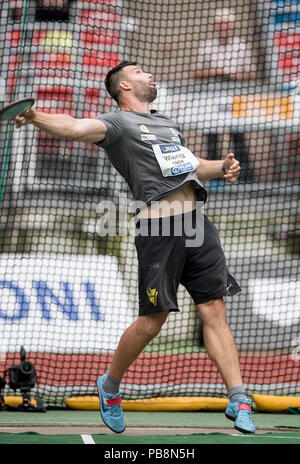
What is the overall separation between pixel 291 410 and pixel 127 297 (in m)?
3.45

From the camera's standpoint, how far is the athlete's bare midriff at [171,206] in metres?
3.87

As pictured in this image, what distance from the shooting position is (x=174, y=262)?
3.82 metres

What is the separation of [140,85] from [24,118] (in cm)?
116

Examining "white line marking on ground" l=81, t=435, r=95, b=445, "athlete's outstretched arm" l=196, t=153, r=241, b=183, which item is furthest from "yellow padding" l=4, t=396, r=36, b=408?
"athlete's outstretched arm" l=196, t=153, r=241, b=183

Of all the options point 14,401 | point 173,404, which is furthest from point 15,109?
point 173,404

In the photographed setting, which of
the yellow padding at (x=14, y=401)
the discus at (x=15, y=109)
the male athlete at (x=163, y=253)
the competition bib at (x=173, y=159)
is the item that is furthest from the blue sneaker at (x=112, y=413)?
the discus at (x=15, y=109)

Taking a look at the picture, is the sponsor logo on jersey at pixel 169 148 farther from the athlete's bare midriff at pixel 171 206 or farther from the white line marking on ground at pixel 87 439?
the white line marking on ground at pixel 87 439

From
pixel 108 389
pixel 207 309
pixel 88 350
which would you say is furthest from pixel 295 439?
pixel 88 350

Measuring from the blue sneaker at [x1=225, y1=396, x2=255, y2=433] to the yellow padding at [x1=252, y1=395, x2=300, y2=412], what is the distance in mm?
1790

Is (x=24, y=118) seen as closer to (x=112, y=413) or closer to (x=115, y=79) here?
(x=115, y=79)

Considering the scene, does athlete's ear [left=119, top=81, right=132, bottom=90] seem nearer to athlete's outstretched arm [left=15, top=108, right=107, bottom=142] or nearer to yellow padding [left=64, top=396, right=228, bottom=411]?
athlete's outstretched arm [left=15, top=108, right=107, bottom=142]
